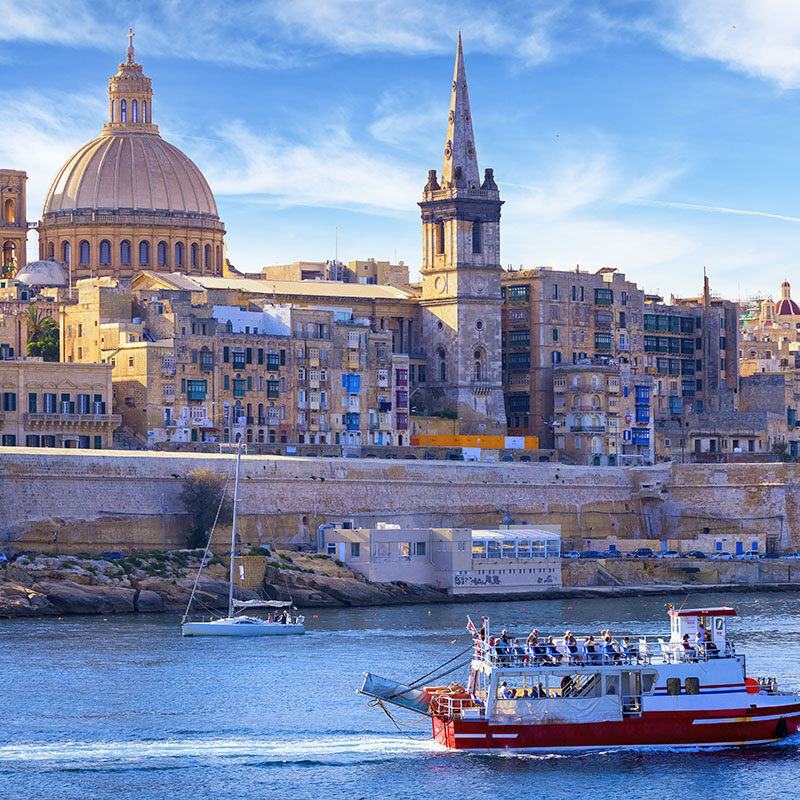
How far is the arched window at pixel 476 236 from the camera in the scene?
10781 centimetres

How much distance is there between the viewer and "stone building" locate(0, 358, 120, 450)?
89688 mm

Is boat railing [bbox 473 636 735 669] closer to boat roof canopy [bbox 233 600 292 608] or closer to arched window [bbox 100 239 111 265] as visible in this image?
boat roof canopy [bbox 233 600 292 608]

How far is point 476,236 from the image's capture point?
355 ft

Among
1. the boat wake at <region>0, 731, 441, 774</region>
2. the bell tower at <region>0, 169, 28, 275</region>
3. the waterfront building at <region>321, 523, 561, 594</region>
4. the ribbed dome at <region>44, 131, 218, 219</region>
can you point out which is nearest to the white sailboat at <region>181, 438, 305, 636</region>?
the waterfront building at <region>321, 523, 561, 594</region>

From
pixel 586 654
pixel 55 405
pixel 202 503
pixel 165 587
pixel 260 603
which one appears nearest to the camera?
pixel 586 654

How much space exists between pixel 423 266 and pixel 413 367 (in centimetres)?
538

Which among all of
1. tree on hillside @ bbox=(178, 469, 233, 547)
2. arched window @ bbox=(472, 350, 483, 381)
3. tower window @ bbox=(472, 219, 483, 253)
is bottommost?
tree on hillside @ bbox=(178, 469, 233, 547)

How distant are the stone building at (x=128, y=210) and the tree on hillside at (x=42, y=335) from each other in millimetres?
6320

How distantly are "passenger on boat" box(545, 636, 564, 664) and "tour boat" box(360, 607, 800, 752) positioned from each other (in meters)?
0.02

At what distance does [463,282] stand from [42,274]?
22.3 m

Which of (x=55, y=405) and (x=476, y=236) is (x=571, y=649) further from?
(x=476, y=236)

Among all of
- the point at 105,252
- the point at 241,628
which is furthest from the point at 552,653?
the point at 105,252

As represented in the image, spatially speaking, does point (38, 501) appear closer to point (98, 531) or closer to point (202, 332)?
point (98, 531)

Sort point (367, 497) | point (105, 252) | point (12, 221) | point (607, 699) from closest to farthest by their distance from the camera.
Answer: point (607, 699)
point (367, 497)
point (105, 252)
point (12, 221)
